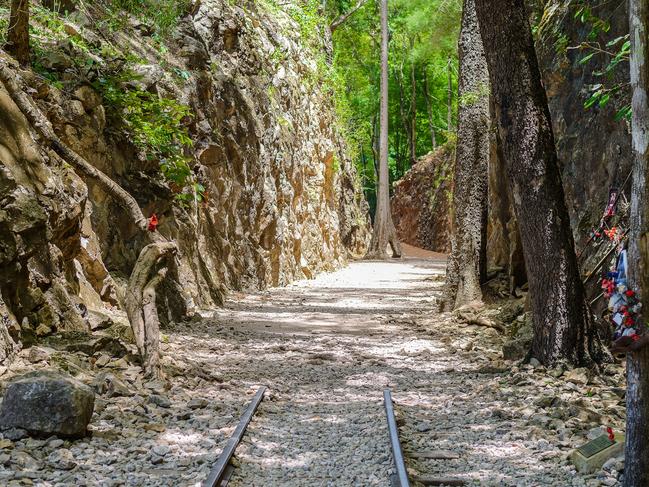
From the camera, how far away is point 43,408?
4.96 metres

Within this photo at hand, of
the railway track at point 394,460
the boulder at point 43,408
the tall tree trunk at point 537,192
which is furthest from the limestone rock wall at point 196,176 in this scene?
the tall tree trunk at point 537,192

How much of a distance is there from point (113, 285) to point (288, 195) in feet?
38.6

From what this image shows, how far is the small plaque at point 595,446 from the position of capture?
4.68 metres

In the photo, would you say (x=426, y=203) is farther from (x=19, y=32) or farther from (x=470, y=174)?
(x=19, y=32)

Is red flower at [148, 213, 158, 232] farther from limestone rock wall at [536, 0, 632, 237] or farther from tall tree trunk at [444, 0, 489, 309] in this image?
tall tree trunk at [444, 0, 489, 309]

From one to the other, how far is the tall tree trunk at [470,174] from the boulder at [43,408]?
841 cm

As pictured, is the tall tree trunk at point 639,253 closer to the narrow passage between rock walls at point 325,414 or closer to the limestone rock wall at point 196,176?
the narrow passage between rock walls at point 325,414

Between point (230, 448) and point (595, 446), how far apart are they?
247 centimetres

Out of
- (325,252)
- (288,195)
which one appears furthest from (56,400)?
(325,252)

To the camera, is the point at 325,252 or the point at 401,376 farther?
the point at 325,252

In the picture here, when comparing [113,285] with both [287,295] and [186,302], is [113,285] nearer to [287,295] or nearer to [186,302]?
[186,302]

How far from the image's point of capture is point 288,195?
2069 centimetres

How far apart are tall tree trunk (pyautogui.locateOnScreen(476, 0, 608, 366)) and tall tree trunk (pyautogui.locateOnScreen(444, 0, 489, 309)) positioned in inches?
186

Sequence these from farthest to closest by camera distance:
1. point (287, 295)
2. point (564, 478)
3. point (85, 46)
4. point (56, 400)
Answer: point (287, 295) < point (85, 46) < point (56, 400) < point (564, 478)
